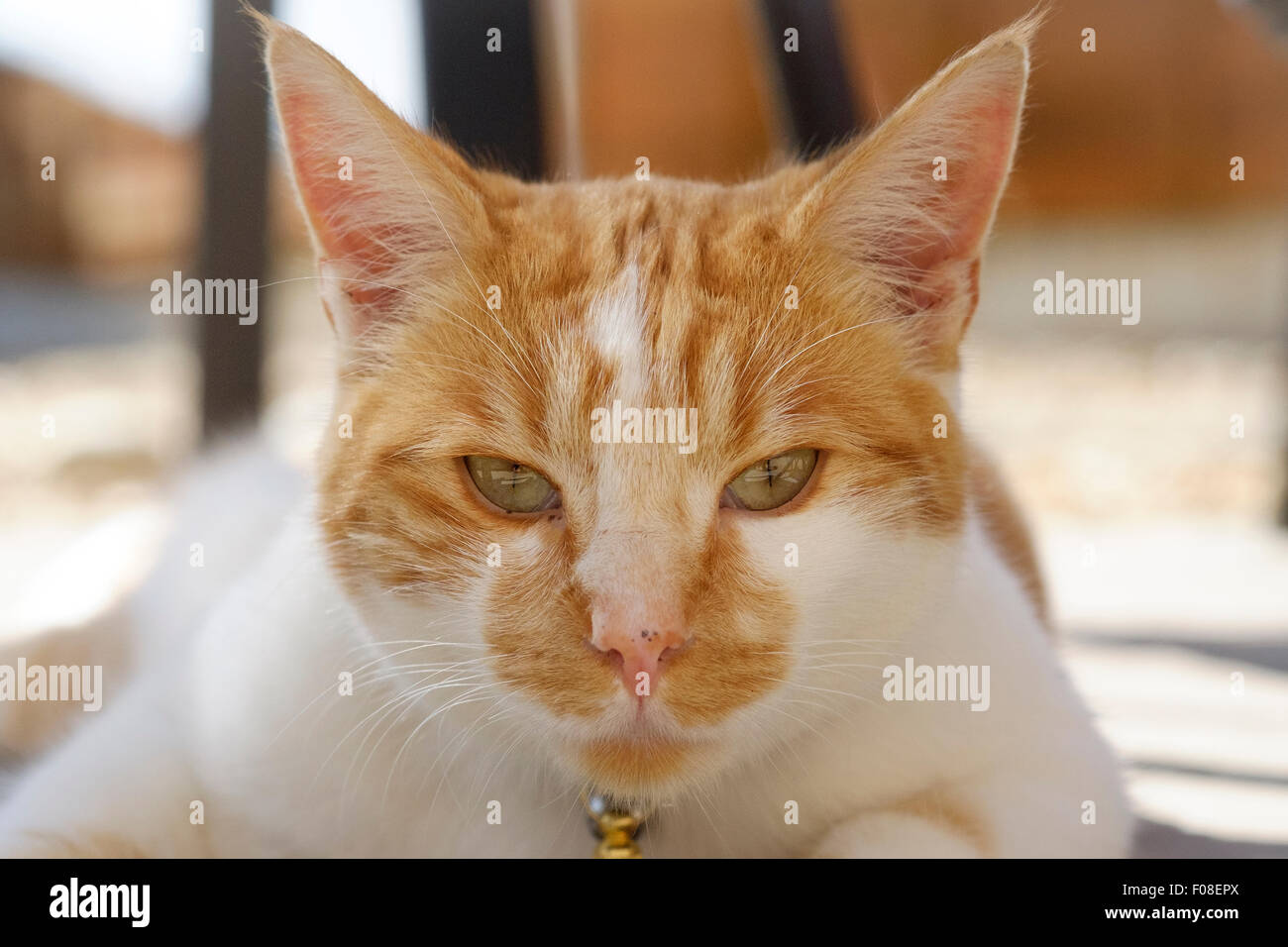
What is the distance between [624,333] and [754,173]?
0.59 meters

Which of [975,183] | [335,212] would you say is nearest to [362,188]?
[335,212]

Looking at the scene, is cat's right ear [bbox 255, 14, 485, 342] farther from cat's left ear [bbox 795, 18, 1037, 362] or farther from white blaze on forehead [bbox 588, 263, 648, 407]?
cat's left ear [bbox 795, 18, 1037, 362]

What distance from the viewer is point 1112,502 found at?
2.38m

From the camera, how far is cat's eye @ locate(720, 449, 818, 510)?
0.92 metres

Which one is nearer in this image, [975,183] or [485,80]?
[975,183]

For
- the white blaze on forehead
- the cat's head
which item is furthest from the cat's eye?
the white blaze on forehead

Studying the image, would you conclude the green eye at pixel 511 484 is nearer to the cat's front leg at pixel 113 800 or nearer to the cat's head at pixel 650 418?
the cat's head at pixel 650 418

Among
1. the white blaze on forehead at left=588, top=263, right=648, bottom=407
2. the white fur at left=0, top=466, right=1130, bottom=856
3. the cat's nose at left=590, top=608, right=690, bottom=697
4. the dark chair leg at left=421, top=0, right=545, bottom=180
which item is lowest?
the white fur at left=0, top=466, right=1130, bottom=856

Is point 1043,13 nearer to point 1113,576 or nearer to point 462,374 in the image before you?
point 462,374

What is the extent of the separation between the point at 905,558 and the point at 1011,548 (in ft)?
1.66

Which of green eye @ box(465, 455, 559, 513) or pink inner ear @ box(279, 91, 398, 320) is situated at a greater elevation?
pink inner ear @ box(279, 91, 398, 320)

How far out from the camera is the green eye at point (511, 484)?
3.01ft

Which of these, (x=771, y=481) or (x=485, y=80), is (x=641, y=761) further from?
(x=485, y=80)

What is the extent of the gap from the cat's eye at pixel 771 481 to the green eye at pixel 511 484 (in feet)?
0.51
